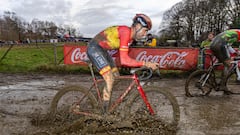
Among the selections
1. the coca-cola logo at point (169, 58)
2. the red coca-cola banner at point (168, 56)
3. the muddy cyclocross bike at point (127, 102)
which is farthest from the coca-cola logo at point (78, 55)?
the muddy cyclocross bike at point (127, 102)

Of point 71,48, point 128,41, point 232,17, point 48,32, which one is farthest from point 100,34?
point 48,32

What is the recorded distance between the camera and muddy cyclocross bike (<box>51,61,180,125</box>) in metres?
4.21

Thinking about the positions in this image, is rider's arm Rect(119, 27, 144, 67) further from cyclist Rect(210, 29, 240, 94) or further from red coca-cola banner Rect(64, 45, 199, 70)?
red coca-cola banner Rect(64, 45, 199, 70)

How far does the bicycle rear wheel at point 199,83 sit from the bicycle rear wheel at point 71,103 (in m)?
3.51

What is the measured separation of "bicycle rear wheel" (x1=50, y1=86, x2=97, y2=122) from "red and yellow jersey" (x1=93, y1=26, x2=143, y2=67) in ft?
2.99

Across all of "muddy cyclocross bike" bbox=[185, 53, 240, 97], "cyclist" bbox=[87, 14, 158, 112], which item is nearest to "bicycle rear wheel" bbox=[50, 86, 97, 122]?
"cyclist" bbox=[87, 14, 158, 112]

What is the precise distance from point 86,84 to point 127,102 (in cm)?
531

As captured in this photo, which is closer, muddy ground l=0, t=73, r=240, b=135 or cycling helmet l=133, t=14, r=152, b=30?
cycling helmet l=133, t=14, r=152, b=30

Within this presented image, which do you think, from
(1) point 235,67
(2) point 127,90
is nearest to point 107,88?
(2) point 127,90

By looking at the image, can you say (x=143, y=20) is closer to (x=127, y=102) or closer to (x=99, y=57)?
(x=99, y=57)

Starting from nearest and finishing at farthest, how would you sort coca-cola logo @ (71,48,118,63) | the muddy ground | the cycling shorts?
the cycling shorts → the muddy ground → coca-cola logo @ (71,48,118,63)

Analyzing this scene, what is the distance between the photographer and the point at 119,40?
167 inches

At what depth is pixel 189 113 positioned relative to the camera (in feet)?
18.5

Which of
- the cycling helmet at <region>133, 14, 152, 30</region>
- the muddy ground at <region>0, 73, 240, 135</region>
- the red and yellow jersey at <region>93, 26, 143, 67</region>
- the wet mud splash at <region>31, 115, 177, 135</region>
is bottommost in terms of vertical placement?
the muddy ground at <region>0, 73, 240, 135</region>
